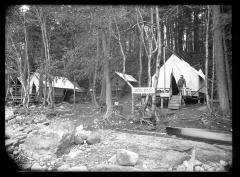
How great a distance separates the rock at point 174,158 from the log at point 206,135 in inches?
45.2

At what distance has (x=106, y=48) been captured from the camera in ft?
32.4

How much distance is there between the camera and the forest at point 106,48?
7.31 m

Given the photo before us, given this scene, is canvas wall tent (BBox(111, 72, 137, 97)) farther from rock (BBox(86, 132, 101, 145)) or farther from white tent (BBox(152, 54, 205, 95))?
rock (BBox(86, 132, 101, 145))

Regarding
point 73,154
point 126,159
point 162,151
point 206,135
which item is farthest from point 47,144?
point 206,135

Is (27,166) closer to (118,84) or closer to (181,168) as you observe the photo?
(181,168)

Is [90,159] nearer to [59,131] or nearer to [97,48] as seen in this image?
[59,131]

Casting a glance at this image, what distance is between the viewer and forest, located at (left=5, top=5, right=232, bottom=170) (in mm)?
7312

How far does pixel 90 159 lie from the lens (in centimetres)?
405

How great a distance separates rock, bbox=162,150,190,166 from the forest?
3.07 meters

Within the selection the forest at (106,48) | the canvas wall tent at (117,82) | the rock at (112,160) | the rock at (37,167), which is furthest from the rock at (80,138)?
the canvas wall tent at (117,82)

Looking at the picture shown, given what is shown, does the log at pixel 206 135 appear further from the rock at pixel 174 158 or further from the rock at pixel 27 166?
the rock at pixel 27 166
